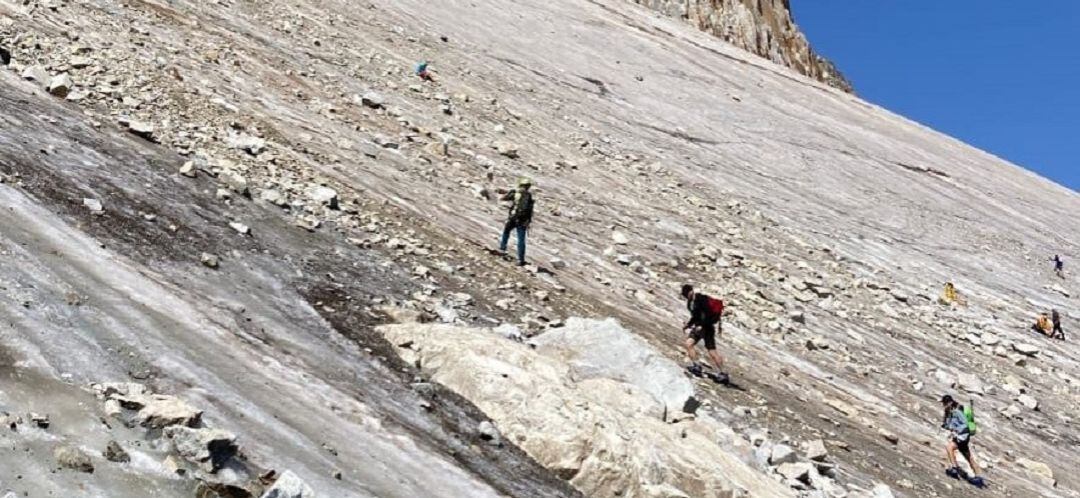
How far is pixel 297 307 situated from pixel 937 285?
18.4m

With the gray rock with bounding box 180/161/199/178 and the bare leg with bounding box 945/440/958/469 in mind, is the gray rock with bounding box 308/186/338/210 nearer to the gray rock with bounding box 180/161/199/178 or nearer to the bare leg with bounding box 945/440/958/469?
the gray rock with bounding box 180/161/199/178

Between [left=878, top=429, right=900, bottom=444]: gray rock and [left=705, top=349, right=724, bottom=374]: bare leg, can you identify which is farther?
[left=878, top=429, right=900, bottom=444]: gray rock

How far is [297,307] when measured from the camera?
11453 mm

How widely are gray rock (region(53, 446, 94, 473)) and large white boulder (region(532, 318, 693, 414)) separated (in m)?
5.87

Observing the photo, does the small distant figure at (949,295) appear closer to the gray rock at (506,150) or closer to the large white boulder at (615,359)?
the gray rock at (506,150)

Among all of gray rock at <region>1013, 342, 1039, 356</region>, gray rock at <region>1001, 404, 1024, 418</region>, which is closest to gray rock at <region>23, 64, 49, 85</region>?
gray rock at <region>1001, 404, 1024, 418</region>

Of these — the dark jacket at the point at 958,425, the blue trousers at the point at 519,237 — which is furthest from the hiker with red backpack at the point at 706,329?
the dark jacket at the point at 958,425

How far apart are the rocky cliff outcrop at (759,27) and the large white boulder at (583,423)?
1805 inches

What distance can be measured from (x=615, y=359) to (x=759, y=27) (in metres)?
49.2

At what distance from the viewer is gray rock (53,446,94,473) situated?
6.79 metres

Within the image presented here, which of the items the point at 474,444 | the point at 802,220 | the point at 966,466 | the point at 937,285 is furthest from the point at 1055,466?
the point at 474,444

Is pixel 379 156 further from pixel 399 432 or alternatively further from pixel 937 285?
pixel 937 285

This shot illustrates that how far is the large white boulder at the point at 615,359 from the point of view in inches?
472

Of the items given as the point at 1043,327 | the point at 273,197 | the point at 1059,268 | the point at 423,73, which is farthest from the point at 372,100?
the point at 1059,268
